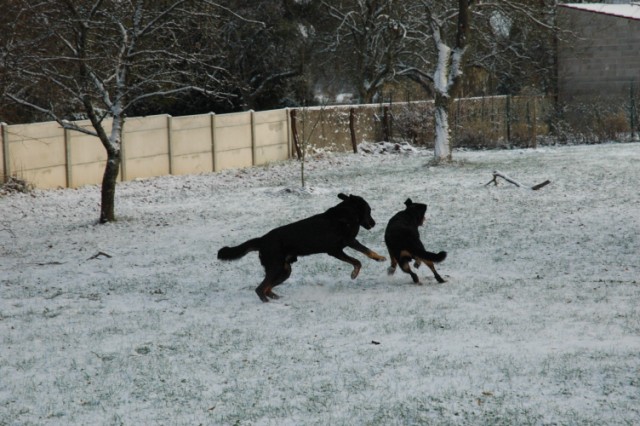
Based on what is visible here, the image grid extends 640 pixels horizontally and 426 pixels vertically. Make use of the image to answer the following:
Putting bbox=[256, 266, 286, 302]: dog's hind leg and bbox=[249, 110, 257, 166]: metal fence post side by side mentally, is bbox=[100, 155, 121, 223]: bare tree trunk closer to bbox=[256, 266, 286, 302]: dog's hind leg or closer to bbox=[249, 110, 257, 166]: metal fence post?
bbox=[256, 266, 286, 302]: dog's hind leg

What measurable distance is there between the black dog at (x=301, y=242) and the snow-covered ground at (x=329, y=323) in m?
0.35

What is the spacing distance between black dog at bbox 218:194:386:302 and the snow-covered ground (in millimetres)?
353

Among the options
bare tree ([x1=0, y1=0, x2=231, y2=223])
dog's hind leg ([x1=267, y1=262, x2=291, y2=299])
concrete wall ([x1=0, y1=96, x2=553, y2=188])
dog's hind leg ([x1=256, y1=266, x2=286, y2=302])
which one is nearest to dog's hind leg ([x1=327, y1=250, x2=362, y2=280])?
dog's hind leg ([x1=267, y1=262, x2=291, y2=299])

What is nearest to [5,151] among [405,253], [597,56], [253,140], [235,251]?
[253,140]

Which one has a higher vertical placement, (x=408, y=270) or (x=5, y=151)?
(x=5, y=151)

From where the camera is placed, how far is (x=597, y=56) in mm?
36531

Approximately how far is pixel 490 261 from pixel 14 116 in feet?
62.9

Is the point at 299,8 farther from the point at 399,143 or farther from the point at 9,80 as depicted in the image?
the point at 9,80

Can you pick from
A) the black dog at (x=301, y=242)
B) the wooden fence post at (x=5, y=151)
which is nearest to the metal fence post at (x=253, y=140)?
the wooden fence post at (x=5, y=151)

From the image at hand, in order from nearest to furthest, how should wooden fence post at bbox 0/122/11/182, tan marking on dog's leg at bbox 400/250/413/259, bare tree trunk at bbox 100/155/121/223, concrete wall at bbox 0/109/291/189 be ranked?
tan marking on dog's leg at bbox 400/250/413/259 < bare tree trunk at bbox 100/155/121/223 < wooden fence post at bbox 0/122/11/182 < concrete wall at bbox 0/109/291/189

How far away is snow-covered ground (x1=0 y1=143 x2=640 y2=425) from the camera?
19.7 ft

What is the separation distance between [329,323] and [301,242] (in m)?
1.44

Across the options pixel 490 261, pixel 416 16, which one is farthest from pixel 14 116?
pixel 416 16

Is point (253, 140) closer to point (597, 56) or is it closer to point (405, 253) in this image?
point (597, 56)
